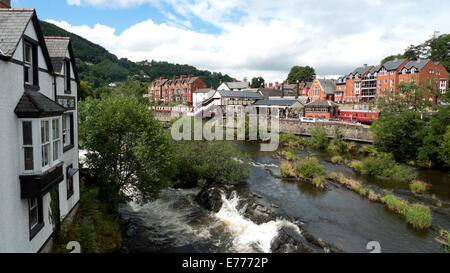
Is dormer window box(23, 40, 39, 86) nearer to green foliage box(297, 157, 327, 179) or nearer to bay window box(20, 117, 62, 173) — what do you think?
bay window box(20, 117, 62, 173)

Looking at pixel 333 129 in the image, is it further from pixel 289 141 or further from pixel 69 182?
pixel 69 182

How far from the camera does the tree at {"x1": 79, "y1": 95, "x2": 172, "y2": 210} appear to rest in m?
16.0

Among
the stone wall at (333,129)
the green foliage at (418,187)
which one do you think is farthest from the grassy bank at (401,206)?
the stone wall at (333,129)

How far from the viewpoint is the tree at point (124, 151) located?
16.0 meters

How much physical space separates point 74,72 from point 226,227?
12.0 metres

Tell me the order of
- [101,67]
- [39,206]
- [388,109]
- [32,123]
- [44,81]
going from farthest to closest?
[101,67], [388,109], [44,81], [39,206], [32,123]

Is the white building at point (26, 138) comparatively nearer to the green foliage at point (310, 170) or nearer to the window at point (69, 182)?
the window at point (69, 182)

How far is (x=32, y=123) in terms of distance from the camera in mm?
8414

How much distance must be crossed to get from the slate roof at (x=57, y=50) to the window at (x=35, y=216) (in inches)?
230

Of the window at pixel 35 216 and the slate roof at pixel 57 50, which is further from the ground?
the slate roof at pixel 57 50

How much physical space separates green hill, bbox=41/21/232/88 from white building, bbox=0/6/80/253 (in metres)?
118
